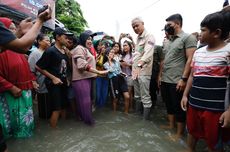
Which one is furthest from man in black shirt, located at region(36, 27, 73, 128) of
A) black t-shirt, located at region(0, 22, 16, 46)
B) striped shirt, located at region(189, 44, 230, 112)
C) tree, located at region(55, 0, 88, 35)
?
tree, located at region(55, 0, 88, 35)

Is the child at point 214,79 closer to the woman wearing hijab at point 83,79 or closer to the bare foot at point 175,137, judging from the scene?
Answer: the bare foot at point 175,137

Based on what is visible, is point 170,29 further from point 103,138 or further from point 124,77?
point 103,138

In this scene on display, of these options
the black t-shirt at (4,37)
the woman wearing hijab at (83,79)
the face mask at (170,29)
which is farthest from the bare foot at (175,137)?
the black t-shirt at (4,37)

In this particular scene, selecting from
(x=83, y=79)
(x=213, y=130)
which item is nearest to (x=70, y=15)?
(x=83, y=79)

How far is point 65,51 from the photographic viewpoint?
135 inches

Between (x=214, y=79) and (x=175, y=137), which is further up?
(x=214, y=79)

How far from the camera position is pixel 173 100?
3072 millimetres

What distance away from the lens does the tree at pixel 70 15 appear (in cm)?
1141

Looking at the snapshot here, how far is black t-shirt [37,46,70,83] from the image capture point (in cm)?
311

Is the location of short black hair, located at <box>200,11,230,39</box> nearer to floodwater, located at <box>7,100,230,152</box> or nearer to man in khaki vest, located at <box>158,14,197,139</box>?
man in khaki vest, located at <box>158,14,197,139</box>

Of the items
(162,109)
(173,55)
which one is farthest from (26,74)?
(162,109)

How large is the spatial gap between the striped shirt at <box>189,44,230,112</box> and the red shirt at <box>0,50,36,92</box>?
2.23 meters

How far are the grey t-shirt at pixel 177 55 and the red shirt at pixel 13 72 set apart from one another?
215 centimetres

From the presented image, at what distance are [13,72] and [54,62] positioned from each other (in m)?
0.69
